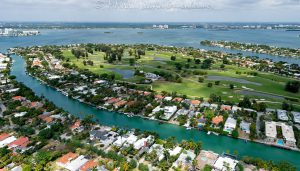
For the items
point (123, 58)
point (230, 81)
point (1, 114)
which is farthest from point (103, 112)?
point (123, 58)

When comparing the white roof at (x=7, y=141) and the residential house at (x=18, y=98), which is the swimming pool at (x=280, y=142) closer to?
the white roof at (x=7, y=141)

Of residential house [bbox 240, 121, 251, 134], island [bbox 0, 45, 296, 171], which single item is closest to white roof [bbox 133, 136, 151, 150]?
island [bbox 0, 45, 296, 171]

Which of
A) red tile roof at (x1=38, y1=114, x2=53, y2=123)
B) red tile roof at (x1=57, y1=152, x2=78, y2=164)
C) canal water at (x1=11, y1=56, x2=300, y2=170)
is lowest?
canal water at (x1=11, y1=56, x2=300, y2=170)

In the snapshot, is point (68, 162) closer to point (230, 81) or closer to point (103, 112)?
point (103, 112)

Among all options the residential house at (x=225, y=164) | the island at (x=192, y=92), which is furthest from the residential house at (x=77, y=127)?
the residential house at (x=225, y=164)

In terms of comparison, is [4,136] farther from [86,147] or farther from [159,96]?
[159,96]

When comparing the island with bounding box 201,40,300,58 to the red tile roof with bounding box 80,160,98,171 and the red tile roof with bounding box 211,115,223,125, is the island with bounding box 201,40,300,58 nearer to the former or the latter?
the red tile roof with bounding box 211,115,223,125

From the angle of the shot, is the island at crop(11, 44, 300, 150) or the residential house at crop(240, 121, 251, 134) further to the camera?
the island at crop(11, 44, 300, 150)

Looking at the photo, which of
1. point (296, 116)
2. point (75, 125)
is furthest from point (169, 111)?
point (296, 116)
